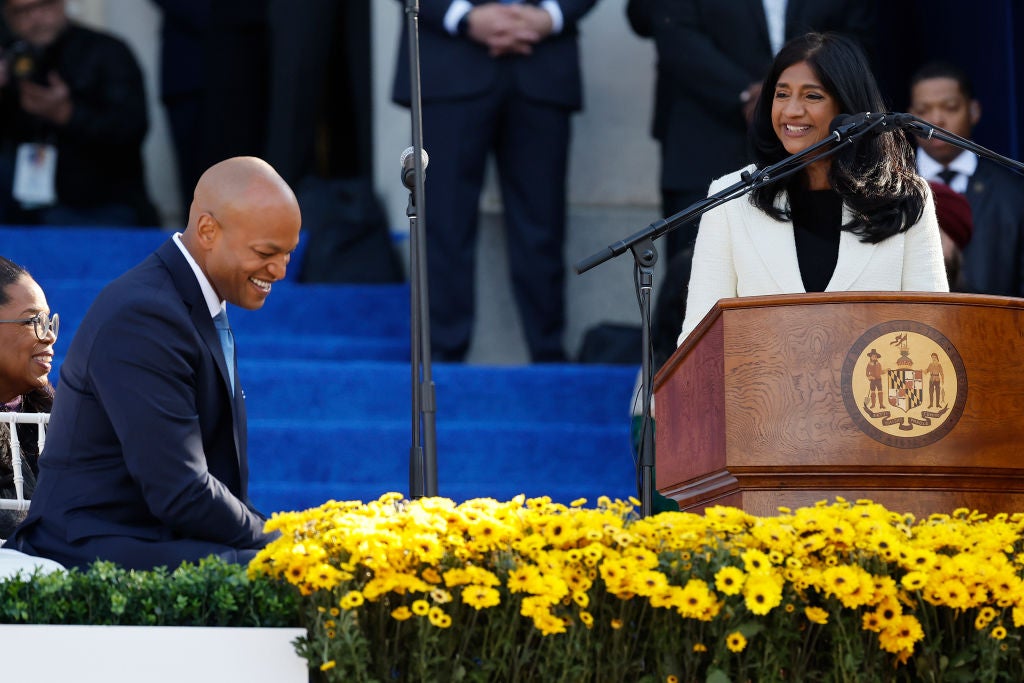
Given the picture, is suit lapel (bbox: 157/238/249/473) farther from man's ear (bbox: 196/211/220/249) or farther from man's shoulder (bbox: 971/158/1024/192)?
man's shoulder (bbox: 971/158/1024/192)

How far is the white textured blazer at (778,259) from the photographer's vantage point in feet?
13.2

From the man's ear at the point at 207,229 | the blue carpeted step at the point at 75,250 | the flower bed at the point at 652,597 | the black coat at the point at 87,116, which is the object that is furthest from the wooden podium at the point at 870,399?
the black coat at the point at 87,116

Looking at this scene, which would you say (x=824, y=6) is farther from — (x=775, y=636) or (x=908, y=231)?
(x=775, y=636)

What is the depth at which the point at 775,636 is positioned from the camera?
3.05 metres

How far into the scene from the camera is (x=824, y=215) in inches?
163

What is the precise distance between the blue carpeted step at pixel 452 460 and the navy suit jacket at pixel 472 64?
1.45 m

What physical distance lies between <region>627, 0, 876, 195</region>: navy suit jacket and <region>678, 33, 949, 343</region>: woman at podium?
2.89m

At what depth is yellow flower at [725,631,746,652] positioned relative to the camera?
A: 2.99 metres

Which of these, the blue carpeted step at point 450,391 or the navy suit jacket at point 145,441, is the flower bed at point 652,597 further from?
the blue carpeted step at point 450,391

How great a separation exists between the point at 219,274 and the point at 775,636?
1424mm

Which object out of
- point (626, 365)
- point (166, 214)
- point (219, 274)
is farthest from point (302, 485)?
point (166, 214)

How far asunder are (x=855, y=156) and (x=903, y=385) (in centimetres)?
101

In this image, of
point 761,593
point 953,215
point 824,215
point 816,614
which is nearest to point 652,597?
point 761,593

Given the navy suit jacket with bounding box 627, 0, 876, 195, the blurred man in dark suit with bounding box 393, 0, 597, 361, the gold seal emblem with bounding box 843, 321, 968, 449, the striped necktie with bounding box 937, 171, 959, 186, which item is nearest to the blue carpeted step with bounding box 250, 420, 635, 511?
the blurred man in dark suit with bounding box 393, 0, 597, 361
